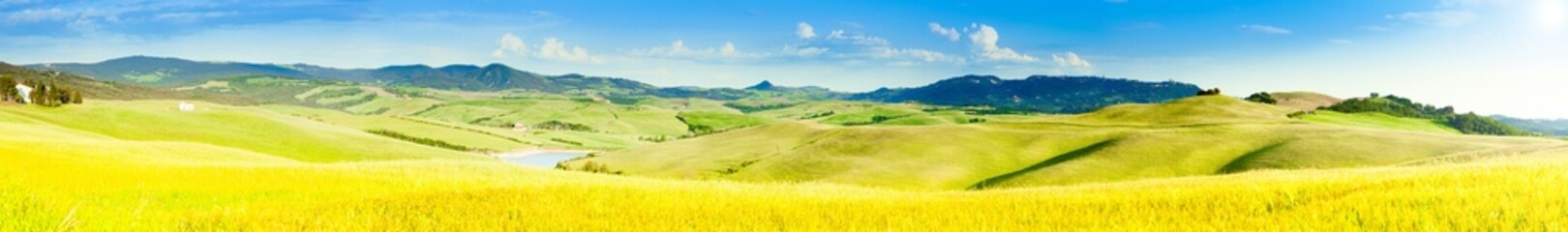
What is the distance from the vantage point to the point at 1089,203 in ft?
39.2

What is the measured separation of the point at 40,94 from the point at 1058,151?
187 meters

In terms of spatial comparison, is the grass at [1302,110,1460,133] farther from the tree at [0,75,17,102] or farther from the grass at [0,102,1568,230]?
the tree at [0,75,17,102]

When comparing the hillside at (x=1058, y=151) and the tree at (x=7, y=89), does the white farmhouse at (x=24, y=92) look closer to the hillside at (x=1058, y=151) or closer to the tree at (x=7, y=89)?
the tree at (x=7, y=89)

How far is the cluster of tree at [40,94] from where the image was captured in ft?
538

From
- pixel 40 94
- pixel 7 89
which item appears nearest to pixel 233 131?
pixel 40 94

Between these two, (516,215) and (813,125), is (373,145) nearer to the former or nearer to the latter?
(813,125)

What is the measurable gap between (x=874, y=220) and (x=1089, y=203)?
316 cm

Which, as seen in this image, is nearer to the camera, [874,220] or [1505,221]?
[1505,221]

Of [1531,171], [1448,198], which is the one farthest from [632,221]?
[1531,171]

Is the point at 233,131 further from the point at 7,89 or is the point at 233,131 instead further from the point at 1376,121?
the point at 1376,121

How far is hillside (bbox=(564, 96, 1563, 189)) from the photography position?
9225 cm

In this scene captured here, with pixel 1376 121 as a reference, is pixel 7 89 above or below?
below

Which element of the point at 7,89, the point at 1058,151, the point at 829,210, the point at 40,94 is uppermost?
the point at 829,210

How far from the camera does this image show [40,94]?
171625 mm
